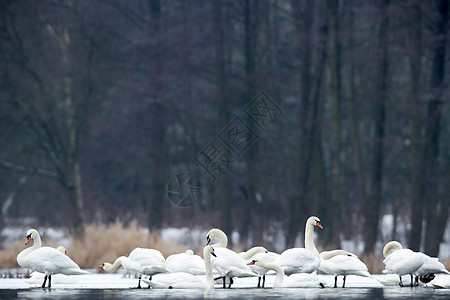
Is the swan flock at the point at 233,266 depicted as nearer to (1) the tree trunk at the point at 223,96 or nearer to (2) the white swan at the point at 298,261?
(2) the white swan at the point at 298,261

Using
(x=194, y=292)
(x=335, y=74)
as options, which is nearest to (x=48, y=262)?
(x=194, y=292)

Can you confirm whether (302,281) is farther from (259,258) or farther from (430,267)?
(430,267)

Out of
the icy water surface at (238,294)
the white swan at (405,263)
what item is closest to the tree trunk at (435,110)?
the white swan at (405,263)

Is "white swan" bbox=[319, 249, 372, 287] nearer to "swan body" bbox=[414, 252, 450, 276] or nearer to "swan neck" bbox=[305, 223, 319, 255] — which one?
"swan neck" bbox=[305, 223, 319, 255]

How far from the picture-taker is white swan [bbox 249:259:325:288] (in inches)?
591

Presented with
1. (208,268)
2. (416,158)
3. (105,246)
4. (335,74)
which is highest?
(335,74)

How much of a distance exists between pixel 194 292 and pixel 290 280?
1789mm

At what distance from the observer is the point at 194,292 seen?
46.8 ft

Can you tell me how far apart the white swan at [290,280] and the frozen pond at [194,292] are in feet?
0.79

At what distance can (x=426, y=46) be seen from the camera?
25.7 meters

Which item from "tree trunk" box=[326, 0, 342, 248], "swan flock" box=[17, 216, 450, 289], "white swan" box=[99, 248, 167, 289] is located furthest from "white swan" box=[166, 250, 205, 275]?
"tree trunk" box=[326, 0, 342, 248]

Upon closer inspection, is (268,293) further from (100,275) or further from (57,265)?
(100,275)

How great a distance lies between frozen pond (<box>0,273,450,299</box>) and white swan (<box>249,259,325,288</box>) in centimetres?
24

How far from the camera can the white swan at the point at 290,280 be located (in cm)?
1500
